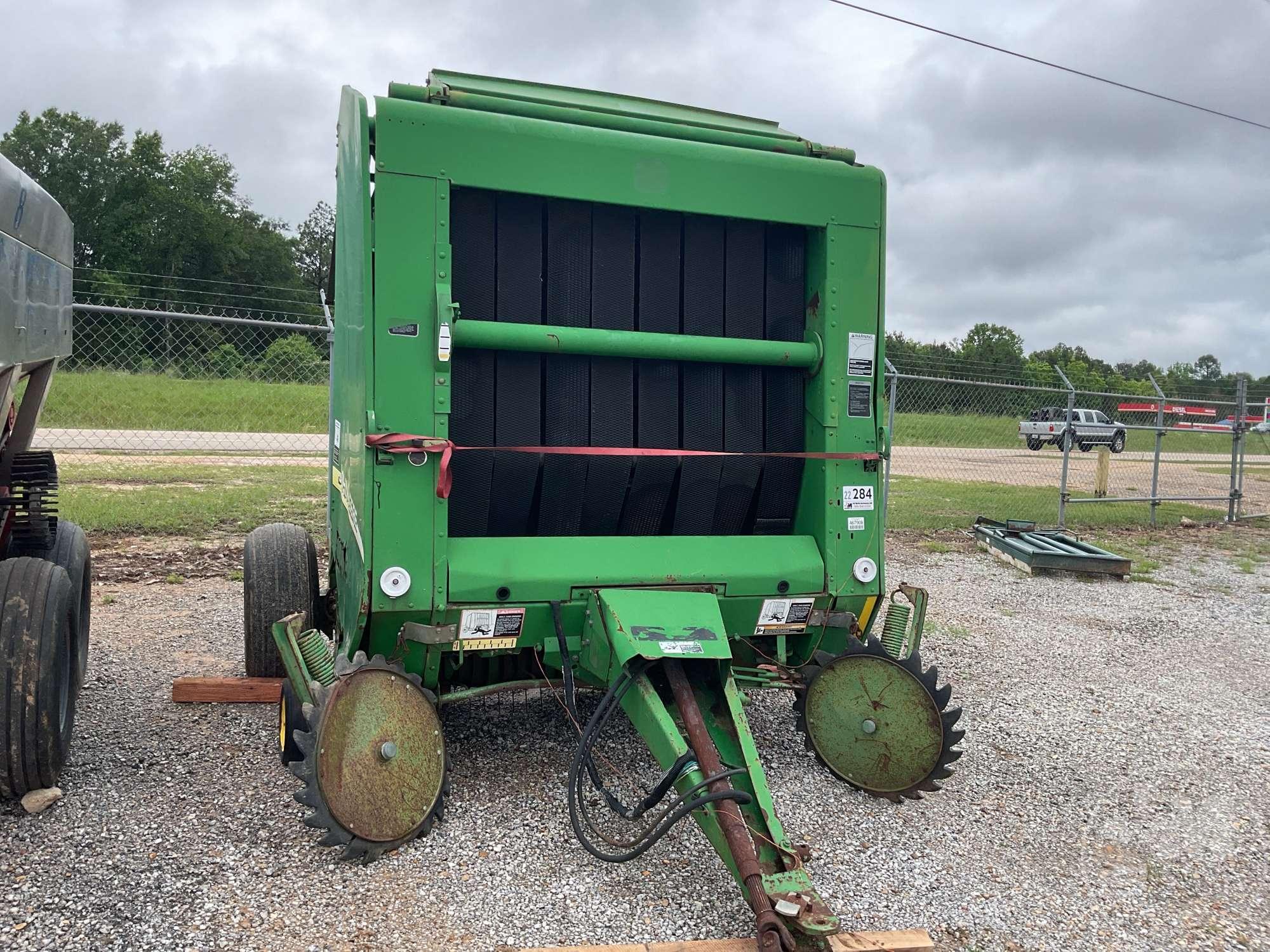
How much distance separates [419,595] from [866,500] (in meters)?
1.81

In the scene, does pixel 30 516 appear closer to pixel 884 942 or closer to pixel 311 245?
pixel 884 942

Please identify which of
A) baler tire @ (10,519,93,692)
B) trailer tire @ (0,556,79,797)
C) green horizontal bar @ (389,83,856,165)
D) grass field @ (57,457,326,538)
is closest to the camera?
trailer tire @ (0,556,79,797)

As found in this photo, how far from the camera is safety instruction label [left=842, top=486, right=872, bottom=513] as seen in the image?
12.5ft

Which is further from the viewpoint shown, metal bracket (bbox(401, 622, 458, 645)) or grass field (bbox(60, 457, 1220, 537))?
grass field (bbox(60, 457, 1220, 537))

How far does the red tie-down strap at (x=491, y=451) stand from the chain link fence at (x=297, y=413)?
2829 millimetres

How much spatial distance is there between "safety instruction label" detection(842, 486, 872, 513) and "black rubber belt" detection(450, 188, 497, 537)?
1421 mm

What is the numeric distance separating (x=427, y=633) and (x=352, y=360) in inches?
45.8

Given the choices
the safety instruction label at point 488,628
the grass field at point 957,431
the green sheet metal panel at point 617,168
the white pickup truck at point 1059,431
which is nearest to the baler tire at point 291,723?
the safety instruction label at point 488,628

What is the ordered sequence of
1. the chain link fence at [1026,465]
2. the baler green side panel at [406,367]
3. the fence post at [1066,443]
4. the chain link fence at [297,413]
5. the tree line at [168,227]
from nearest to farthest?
the baler green side panel at [406,367]
the chain link fence at [297,413]
the fence post at [1066,443]
the chain link fence at [1026,465]
the tree line at [168,227]

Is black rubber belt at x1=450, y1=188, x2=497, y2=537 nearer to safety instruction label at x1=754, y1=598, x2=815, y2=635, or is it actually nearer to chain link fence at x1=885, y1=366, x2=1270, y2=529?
safety instruction label at x1=754, y1=598, x2=815, y2=635

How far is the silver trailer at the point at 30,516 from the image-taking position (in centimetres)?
316

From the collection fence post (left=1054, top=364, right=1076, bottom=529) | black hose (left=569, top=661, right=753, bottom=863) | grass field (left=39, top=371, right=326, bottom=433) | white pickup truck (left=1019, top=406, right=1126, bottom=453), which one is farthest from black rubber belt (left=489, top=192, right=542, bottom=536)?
white pickup truck (left=1019, top=406, right=1126, bottom=453)

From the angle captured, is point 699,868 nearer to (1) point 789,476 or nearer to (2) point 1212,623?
(1) point 789,476

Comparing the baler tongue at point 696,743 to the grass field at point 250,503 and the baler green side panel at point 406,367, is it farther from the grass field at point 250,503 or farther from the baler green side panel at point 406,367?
the grass field at point 250,503
